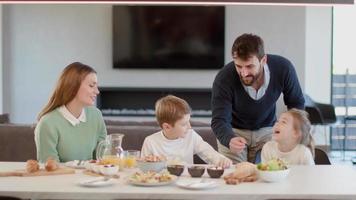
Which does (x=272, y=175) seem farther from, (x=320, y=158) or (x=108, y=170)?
(x=320, y=158)

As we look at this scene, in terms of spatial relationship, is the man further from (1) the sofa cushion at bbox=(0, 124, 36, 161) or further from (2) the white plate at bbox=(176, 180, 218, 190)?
(1) the sofa cushion at bbox=(0, 124, 36, 161)

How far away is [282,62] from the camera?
325 centimetres

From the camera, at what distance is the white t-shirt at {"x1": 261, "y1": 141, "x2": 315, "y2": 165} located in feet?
9.64

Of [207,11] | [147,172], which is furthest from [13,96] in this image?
[147,172]

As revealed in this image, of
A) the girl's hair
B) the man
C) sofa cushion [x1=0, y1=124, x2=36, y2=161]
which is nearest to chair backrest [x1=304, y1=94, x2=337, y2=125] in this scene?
sofa cushion [x1=0, y1=124, x2=36, y2=161]

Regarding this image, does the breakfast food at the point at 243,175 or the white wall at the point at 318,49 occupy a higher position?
the white wall at the point at 318,49

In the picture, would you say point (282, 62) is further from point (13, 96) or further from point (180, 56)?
point (13, 96)

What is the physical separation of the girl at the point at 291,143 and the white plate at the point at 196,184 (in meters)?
0.67

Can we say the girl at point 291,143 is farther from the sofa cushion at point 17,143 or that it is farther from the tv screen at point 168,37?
the tv screen at point 168,37

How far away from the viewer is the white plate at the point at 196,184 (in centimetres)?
227

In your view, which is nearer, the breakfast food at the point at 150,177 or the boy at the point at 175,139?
the breakfast food at the point at 150,177

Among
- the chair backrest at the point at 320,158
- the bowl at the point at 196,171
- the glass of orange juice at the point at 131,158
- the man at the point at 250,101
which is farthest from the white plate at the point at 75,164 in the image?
the chair backrest at the point at 320,158

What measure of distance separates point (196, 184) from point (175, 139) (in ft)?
2.59

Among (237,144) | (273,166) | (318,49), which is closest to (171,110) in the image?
(237,144)
